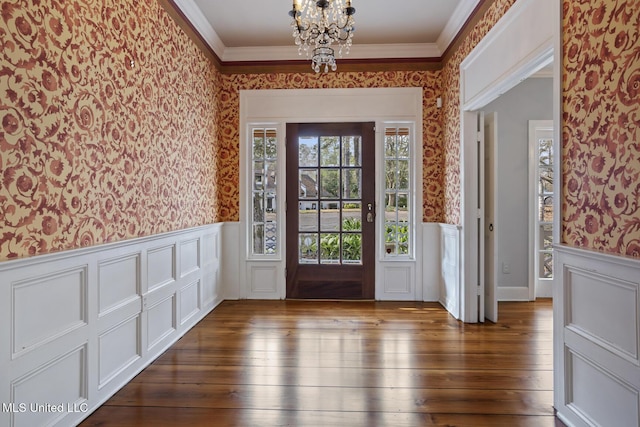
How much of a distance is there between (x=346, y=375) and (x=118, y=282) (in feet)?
5.05

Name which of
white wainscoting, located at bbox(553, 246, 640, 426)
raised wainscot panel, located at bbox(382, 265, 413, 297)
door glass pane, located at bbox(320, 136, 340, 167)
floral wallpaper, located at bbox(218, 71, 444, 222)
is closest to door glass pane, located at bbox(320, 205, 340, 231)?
door glass pane, located at bbox(320, 136, 340, 167)

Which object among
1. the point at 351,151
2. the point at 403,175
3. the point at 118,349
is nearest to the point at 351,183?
the point at 351,151

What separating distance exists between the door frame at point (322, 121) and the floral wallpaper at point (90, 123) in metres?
1.06

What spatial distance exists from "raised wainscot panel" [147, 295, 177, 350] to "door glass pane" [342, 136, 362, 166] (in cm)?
241

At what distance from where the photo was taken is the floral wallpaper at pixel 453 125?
358 cm

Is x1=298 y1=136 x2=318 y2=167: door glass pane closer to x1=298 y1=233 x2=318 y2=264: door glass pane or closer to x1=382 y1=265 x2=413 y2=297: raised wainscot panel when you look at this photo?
x1=298 y1=233 x2=318 y2=264: door glass pane

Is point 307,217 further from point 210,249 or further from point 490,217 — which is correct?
point 490,217

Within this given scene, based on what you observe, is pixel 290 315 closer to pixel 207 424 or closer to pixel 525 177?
pixel 207 424

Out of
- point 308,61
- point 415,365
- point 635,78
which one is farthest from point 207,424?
point 308,61

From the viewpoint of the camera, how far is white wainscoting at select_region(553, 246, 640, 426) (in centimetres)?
153

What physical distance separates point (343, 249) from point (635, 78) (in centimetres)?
325

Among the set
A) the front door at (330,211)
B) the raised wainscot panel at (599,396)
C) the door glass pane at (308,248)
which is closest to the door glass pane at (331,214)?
the front door at (330,211)

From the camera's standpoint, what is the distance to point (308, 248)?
4.48 m

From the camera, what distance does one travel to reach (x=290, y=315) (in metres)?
3.79
